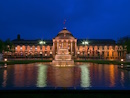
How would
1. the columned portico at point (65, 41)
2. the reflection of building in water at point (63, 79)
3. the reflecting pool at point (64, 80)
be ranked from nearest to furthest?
the reflecting pool at point (64, 80) → the reflection of building in water at point (63, 79) → the columned portico at point (65, 41)

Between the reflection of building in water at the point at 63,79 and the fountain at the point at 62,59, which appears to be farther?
the fountain at the point at 62,59

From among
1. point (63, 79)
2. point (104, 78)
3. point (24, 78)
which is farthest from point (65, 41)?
point (63, 79)

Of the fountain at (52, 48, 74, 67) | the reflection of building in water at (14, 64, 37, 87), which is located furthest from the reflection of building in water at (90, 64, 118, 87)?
the fountain at (52, 48, 74, 67)

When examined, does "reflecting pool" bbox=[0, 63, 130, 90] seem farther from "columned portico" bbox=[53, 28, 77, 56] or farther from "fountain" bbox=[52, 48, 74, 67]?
"columned portico" bbox=[53, 28, 77, 56]

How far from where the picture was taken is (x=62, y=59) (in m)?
48.2

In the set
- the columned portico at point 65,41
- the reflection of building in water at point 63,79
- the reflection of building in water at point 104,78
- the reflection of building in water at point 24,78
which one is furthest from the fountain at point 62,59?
the columned portico at point 65,41

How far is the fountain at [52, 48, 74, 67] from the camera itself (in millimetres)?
44547

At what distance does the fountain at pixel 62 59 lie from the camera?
44.5 meters

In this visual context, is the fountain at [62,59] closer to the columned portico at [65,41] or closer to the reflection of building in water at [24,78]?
the reflection of building in water at [24,78]

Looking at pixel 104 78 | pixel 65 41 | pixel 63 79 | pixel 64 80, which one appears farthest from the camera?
pixel 65 41

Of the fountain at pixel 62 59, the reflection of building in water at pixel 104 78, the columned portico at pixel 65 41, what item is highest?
the columned portico at pixel 65 41

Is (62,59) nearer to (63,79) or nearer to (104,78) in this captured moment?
(104,78)
